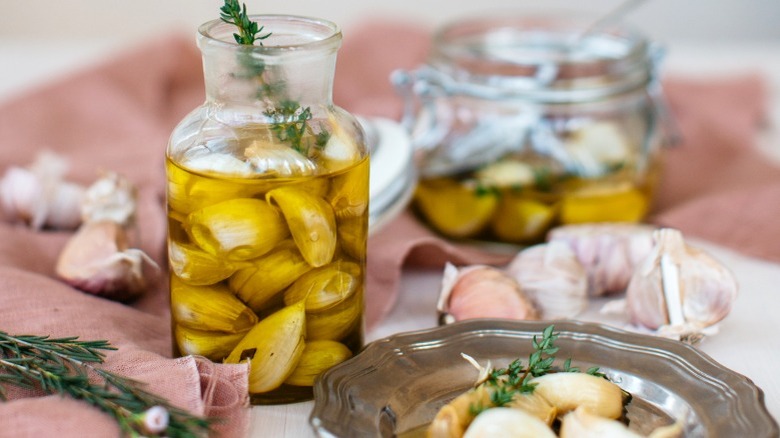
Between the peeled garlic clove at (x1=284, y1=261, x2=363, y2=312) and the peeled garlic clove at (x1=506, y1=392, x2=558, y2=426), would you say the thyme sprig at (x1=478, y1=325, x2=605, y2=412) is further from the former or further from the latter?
the peeled garlic clove at (x1=284, y1=261, x2=363, y2=312)

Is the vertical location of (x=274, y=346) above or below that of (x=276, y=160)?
below

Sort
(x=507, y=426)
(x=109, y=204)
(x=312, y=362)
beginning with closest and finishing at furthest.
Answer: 1. (x=507, y=426)
2. (x=312, y=362)
3. (x=109, y=204)

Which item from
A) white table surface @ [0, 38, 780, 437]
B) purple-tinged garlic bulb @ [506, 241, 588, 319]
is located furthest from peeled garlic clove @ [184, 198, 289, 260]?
purple-tinged garlic bulb @ [506, 241, 588, 319]

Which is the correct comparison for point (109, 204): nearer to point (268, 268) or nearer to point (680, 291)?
point (268, 268)

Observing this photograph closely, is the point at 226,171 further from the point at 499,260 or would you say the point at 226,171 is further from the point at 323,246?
the point at 499,260

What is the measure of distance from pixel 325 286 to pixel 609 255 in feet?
0.95

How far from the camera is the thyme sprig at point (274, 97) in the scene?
1.77ft

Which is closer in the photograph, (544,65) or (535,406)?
(535,406)

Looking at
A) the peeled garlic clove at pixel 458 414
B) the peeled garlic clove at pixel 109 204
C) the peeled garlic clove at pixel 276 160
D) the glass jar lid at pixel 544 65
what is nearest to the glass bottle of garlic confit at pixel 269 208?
the peeled garlic clove at pixel 276 160

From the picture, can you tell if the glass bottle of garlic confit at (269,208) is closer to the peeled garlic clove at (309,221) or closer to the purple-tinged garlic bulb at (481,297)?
the peeled garlic clove at (309,221)

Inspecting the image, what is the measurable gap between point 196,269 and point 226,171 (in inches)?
2.7

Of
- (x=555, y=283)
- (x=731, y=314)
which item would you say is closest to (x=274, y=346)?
(x=555, y=283)

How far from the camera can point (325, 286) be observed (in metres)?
0.58

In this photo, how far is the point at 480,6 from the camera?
174 centimetres
